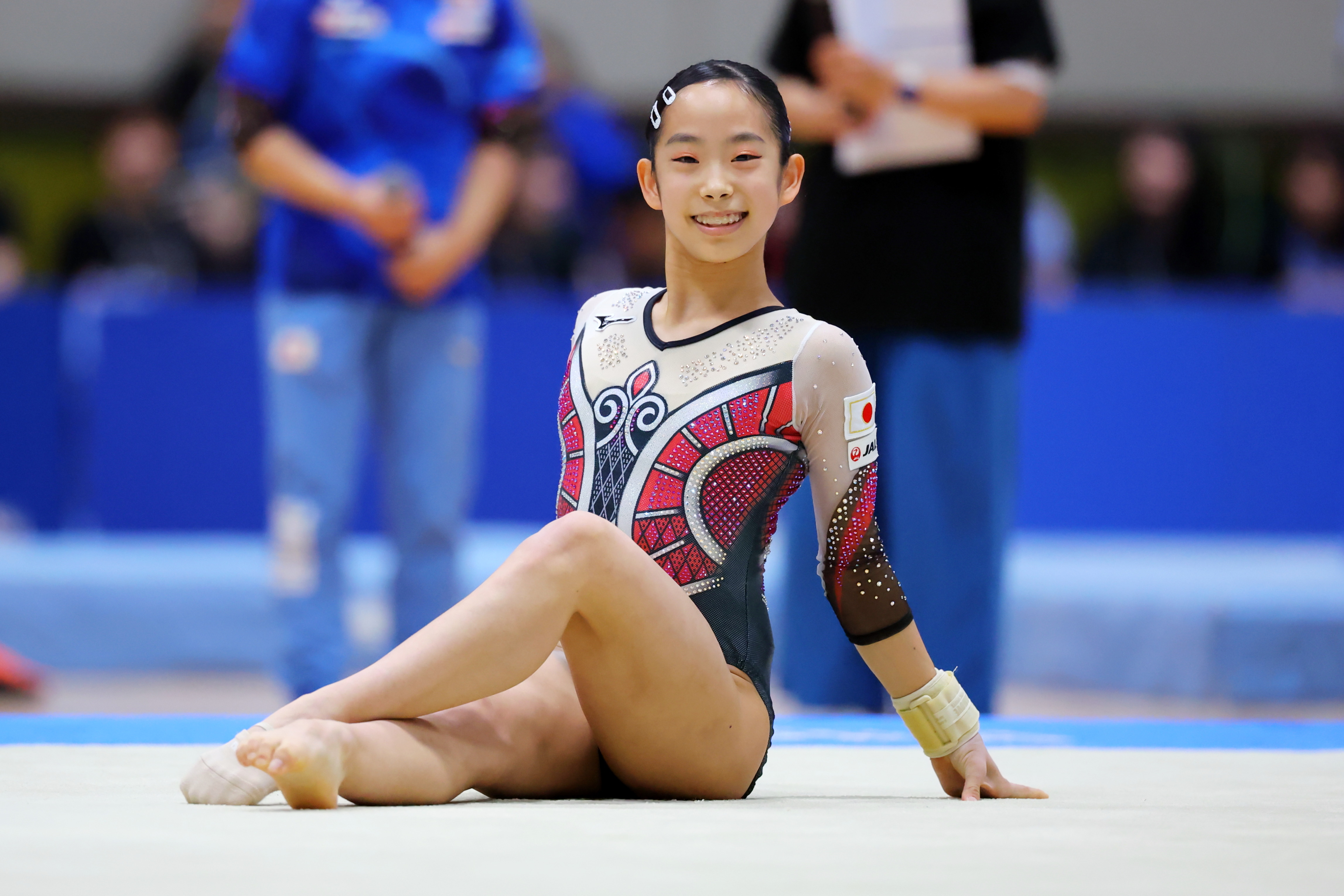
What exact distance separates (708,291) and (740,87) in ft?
0.82

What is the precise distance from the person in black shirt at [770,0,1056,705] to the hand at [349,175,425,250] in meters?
0.81

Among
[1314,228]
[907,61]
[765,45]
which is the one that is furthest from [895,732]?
[765,45]

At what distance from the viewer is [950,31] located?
3451 mm

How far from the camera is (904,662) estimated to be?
2070mm

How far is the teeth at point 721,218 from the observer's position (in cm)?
210

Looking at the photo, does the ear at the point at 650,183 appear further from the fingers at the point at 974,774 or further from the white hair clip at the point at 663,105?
the fingers at the point at 974,774

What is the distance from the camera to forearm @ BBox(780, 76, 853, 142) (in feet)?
11.1

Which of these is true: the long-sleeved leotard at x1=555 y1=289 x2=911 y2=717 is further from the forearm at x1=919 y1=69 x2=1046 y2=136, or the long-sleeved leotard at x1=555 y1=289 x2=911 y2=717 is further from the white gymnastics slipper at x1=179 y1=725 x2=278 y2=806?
the forearm at x1=919 y1=69 x2=1046 y2=136

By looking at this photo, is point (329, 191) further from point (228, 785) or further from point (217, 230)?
point (217, 230)

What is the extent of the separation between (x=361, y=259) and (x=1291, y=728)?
2.00 metres

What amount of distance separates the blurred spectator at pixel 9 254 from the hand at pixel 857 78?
3.10 metres

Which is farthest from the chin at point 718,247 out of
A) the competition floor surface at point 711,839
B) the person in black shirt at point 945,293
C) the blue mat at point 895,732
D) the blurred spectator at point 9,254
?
the blurred spectator at point 9,254

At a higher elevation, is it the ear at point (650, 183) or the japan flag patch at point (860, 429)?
the ear at point (650, 183)

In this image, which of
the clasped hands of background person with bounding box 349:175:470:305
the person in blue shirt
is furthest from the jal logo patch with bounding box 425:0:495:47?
the clasped hands of background person with bounding box 349:175:470:305
